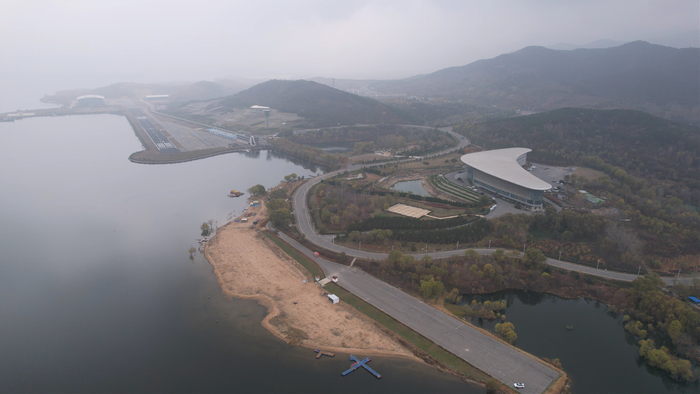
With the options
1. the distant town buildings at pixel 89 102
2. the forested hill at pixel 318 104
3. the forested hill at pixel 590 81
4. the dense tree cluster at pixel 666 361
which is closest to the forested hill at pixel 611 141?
the dense tree cluster at pixel 666 361

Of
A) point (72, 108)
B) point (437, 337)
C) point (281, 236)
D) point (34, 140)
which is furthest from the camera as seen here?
point (72, 108)

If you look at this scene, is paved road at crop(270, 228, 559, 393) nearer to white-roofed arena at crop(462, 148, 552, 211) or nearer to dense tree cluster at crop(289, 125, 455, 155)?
white-roofed arena at crop(462, 148, 552, 211)

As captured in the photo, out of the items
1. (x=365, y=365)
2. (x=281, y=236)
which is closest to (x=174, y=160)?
(x=281, y=236)

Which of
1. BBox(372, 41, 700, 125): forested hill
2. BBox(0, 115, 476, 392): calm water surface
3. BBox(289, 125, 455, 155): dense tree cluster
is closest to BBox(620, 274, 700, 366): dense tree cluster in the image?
BBox(0, 115, 476, 392): calm water surface

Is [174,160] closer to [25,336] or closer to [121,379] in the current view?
[25,336]

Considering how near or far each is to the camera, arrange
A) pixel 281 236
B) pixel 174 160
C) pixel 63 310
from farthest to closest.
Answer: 1. pixel 174 160
2. pixel 281 236
3. pixel 63 310

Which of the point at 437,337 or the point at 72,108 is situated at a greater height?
the point at 72,108

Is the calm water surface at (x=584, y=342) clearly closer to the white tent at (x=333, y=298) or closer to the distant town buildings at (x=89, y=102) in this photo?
the white tent at (x=333, y=298)
